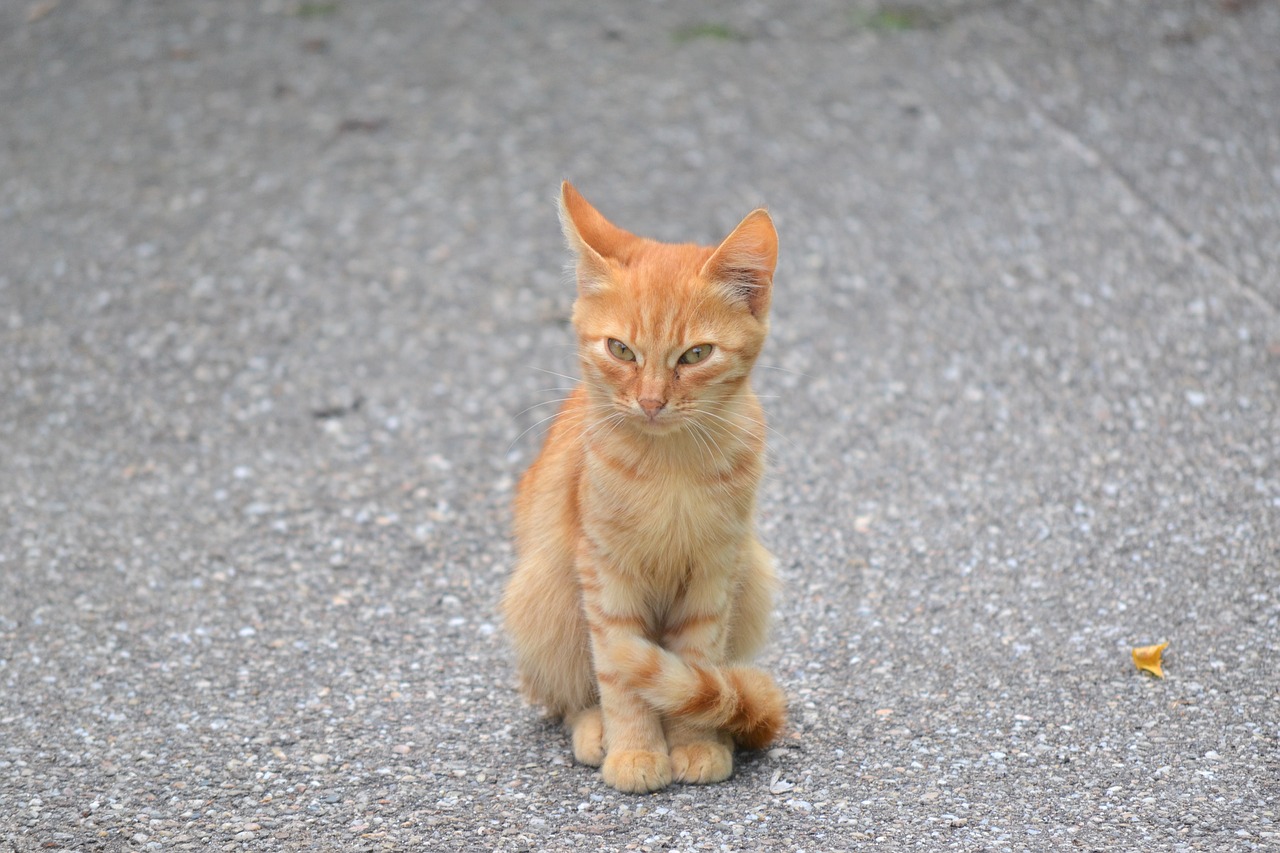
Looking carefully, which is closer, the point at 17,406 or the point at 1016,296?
the point at 17,406

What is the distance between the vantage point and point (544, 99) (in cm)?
728

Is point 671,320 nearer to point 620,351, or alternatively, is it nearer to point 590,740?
point 620,351

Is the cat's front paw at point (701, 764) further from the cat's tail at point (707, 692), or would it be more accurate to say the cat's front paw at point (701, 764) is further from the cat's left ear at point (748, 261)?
the cat's left ear at point (748, 261)

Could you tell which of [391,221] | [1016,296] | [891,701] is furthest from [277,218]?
[891,701]

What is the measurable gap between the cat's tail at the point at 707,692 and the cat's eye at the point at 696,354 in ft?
2.37

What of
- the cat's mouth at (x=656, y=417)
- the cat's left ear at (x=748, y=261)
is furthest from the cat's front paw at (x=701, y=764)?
the cat's left ear at (x=748, y=261)

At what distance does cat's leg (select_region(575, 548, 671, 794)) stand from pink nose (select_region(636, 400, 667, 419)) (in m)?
0.48

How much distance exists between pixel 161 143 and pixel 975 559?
16.2 feet

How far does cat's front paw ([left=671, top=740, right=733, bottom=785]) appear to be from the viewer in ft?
11.0

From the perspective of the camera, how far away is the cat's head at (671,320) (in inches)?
121

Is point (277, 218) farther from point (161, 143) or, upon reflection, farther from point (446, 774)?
point (446, 774)

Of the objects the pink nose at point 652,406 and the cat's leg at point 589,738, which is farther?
the cat's leg at point 589,738

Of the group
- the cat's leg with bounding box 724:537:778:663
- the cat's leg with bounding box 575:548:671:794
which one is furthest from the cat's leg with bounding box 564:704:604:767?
the cat's leg with bounding box 724:537:778:663

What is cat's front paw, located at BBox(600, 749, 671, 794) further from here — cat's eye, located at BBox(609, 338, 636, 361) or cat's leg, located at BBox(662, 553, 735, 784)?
cat's eye, located at BBox(609, 338, 636, 361)
